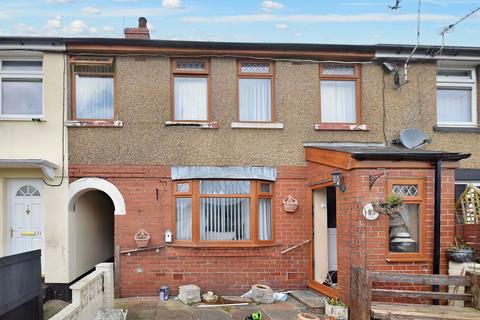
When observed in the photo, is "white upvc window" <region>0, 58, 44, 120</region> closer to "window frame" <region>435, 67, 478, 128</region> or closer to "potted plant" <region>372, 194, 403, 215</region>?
"potted plant" <region>372, 194, 403, 215</region>

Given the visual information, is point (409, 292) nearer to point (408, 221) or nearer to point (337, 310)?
point (337, 310)

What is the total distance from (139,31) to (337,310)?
7085mm

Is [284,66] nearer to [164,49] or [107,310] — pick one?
[164,49]

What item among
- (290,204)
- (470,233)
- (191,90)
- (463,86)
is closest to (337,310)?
(290,204)

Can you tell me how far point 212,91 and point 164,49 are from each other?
51.2 inches

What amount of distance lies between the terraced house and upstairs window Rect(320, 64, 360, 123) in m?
0.02

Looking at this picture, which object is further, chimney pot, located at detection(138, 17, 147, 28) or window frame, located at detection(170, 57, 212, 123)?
chimney pot, located at detection(138, 17, 147, 28)

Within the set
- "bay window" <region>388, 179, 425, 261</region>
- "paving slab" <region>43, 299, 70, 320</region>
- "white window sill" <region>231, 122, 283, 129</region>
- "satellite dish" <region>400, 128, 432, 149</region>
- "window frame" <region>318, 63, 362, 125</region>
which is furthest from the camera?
"window frame" <region>318, 63, 362, 125</region>

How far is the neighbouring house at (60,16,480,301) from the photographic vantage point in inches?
327

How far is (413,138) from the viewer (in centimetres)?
846

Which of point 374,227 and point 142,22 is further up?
point 142,22

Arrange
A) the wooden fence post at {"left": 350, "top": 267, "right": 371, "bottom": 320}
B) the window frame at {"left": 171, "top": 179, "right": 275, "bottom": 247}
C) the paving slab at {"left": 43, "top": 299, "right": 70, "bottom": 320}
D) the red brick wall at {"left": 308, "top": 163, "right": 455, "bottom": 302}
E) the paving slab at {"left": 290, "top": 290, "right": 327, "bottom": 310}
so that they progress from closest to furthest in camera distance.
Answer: the wooden fence post at {"left": 350, "top": 267, "right": 371, "bottom": 320} < the red brick wall at {"left": 308, "top": 163, "right": 455, "bottom": 302} < the paving slab at {"left": 290, "top": 290, "right": 327, "bottom": 310} < the paving slab at {"left": 43, "top": 299, "right": 70, "bottom": 320} < the window frame at {"left": 171, "top": 179, "right": 275, "bottom": 247}

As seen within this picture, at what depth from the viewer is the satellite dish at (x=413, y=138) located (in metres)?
8.41

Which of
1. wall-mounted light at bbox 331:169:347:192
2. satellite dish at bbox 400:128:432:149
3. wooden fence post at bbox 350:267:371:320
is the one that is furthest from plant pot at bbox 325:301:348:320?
satellite dish at bbox 400:128:432:149
